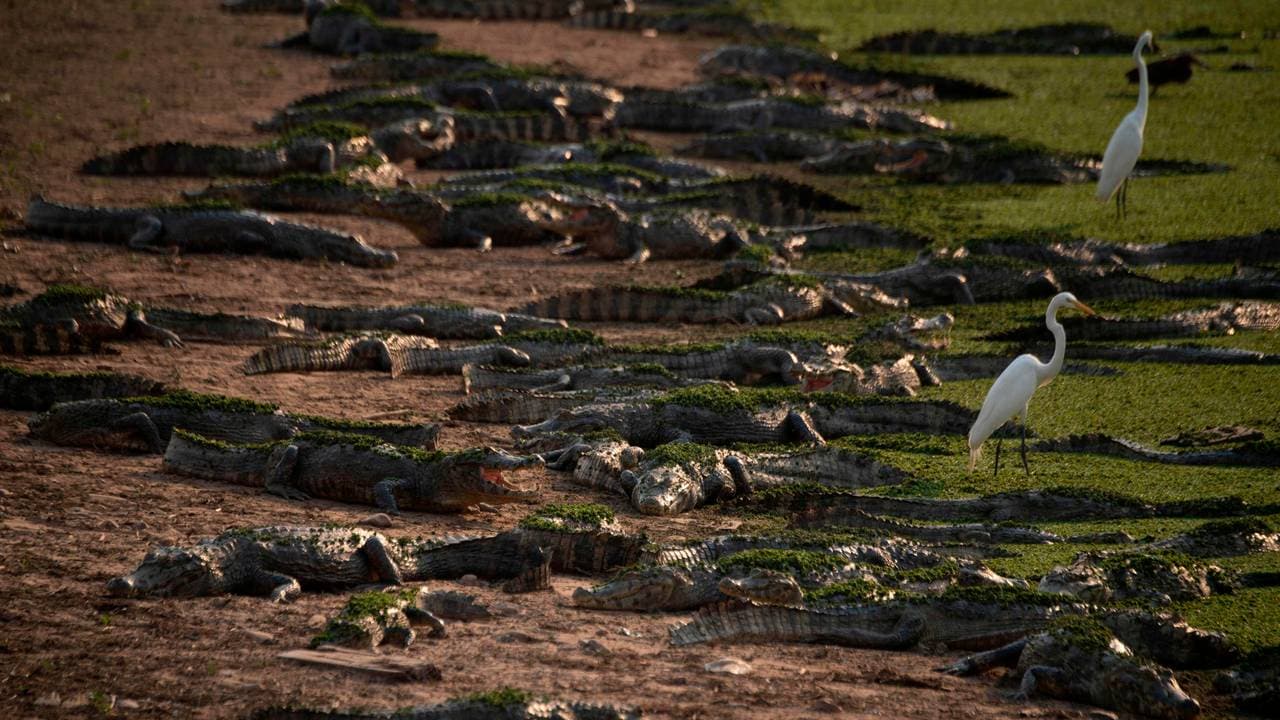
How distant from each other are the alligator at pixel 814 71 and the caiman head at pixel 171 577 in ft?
46.5

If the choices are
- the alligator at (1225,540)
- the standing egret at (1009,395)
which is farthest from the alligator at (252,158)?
the alligator at (1225,540)

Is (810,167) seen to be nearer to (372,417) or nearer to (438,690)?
(372,417)

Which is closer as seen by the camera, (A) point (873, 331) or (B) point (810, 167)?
(A) point (873, 331)

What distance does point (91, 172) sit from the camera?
41.9 ft

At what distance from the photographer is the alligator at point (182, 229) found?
420 inches

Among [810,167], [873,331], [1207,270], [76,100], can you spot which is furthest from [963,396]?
[76,100]

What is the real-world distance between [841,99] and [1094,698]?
13739 mm

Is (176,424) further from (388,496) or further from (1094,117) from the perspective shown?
(1094,117)

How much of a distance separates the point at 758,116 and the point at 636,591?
39.5 feet

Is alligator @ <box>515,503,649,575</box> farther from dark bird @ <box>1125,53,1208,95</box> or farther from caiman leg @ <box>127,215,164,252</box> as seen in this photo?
dark bird @ <box>1125,53,1208,95</box>

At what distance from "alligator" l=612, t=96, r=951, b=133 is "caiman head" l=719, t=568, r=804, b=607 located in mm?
11547

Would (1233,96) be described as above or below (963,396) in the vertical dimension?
above

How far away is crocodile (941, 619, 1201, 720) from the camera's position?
446cm

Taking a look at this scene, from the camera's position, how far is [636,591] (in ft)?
17.2
